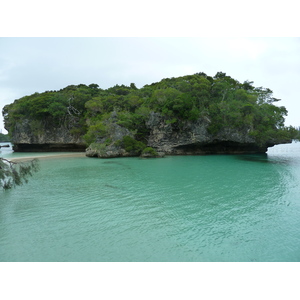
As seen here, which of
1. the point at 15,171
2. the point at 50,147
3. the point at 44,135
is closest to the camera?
the point at 15,171

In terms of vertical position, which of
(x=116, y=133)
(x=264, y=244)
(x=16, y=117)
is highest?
(x=16, y=117)

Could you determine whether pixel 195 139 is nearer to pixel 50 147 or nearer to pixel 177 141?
pixel 177 141

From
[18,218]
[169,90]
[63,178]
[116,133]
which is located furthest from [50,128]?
[18,218]

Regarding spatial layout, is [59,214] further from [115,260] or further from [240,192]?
[240,192]

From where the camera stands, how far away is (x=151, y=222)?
698cm

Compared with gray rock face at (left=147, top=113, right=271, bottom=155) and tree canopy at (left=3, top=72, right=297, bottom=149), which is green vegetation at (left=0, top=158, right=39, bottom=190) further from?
gray rock face at (left=147, top=113, right=271, bottom=155)

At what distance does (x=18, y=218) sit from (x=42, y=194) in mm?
3024

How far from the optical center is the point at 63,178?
14.2 meters

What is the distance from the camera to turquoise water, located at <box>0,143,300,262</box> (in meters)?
5.19

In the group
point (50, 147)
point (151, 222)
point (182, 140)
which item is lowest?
point (151, 222)

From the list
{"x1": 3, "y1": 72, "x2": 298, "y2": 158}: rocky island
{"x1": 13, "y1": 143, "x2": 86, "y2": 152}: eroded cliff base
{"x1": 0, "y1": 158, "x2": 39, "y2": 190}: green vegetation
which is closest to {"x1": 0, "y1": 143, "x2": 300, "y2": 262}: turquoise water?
{"x1": 0, "y1": 158, "x2": 39, "y2": 190}: green vegetation

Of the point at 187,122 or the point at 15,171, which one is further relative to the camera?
the point at 187,122

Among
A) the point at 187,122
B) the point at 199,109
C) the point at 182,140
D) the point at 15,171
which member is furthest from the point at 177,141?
the point at 15,171

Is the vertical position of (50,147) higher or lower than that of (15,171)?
higher
